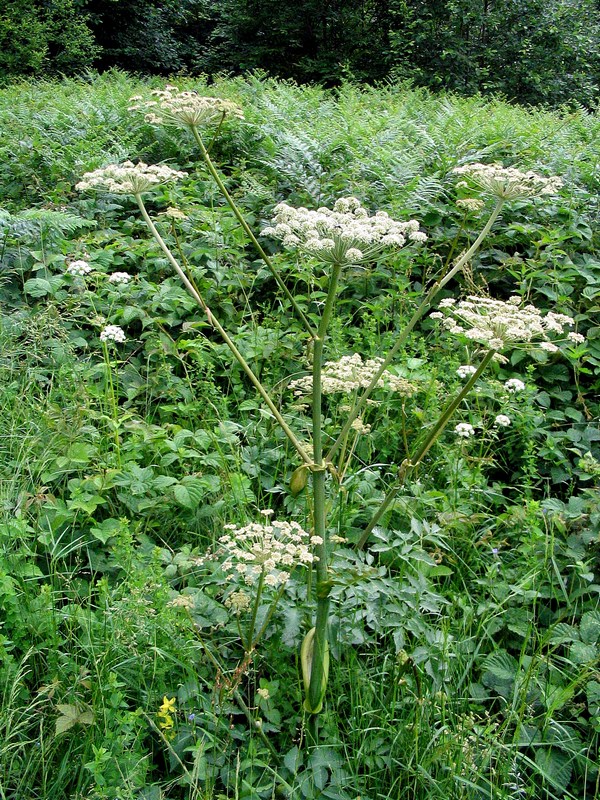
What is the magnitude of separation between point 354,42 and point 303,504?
586 inches

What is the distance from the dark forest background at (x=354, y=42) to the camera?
14.0 metres

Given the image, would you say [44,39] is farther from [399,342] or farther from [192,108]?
[399,342]

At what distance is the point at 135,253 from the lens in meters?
4.38

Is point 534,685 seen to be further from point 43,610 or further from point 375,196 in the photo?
point 375,196

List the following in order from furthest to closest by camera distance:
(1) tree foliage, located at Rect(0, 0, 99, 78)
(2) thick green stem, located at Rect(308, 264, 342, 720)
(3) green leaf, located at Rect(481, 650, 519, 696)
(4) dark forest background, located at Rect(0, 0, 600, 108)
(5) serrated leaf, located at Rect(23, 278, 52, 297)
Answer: (1) tree foliage, located at Rect(0, 0, 99, 78) → (4) dark forest background, located at Rect(0, 0, 600, 108) → (5) serrated leaf, located at Rect(23, 278, 52, 297) → (3) green leaf, located at Rect(481, 650, 519, 696) → (2) thick green stem, located at Rect(308, 264, 342, 720)

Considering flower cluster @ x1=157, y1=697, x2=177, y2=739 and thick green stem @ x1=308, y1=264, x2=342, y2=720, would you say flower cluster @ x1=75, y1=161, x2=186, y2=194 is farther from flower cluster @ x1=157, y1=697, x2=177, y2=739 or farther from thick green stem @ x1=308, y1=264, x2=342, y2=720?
flower cluster @ x1=157, y1=697, x2=177, y2=739

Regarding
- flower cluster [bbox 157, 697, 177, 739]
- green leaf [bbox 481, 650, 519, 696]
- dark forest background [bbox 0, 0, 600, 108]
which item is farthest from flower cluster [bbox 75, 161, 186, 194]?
dark forest background [bbox 0, 0, 600, 108]

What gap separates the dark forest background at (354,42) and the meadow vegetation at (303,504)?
379 inches

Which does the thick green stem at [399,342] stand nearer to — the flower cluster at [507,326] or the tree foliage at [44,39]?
→ the flower cluster at [507,326]

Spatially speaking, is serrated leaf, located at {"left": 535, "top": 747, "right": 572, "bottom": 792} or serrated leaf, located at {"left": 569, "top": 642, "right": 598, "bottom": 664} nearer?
serrated leaf, located at {"left": 535, "top": 747, "right": 572, "bottom": 792}

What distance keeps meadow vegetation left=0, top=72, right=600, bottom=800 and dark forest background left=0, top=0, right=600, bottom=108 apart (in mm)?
9626

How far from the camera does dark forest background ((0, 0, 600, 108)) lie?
46.0 feet

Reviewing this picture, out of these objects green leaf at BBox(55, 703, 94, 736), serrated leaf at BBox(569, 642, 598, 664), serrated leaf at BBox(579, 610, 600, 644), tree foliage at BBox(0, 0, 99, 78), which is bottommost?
tree foliage at BBox(0, 0, 99, 78)

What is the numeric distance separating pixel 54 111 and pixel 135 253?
3.32m
